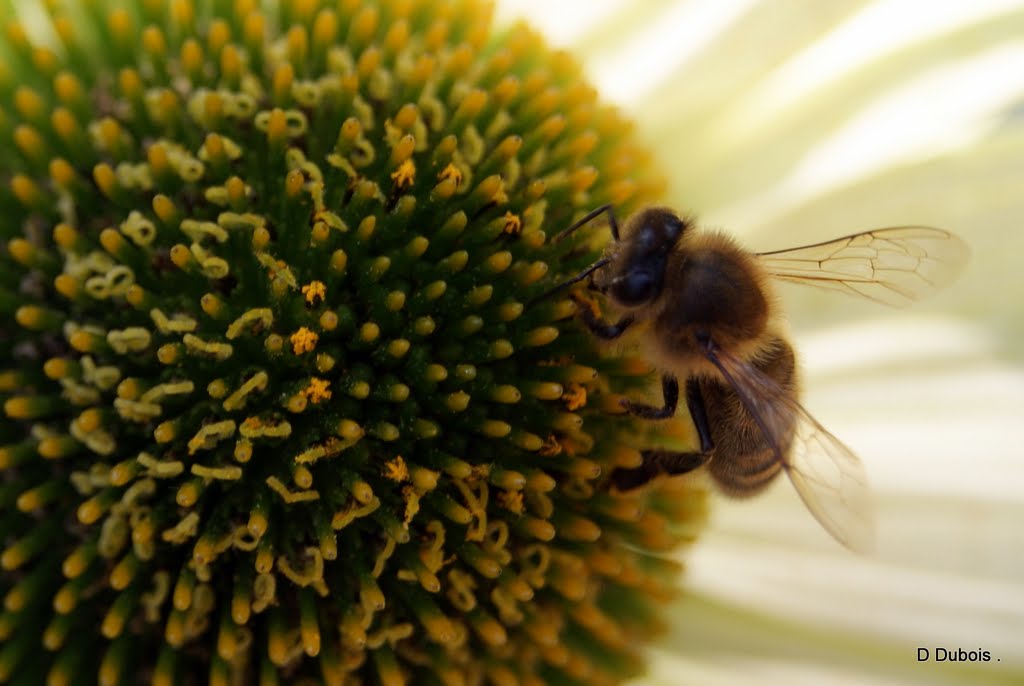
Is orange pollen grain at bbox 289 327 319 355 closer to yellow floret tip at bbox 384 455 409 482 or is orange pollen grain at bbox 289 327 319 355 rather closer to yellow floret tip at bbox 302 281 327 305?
yellow floret tip at bbox 302 281 327 305

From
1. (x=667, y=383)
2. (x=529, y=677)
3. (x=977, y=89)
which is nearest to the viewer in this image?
(x=667, y=383)

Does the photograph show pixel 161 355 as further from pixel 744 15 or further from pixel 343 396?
pixel 744 15

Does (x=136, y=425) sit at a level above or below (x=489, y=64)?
below

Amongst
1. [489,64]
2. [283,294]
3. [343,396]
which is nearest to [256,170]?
[283,294]

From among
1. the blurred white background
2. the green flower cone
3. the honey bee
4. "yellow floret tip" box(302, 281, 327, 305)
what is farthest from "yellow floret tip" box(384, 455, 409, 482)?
the blurred white background

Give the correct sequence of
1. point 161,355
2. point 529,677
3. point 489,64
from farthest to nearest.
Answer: point 489,64 < point 529,677 < point 161,355

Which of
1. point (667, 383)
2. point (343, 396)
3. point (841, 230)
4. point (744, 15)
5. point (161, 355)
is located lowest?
point (161, 355)

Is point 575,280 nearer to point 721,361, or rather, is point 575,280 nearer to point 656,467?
point 721,361

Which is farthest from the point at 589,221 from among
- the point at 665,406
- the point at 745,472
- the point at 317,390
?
the point at 317,390
